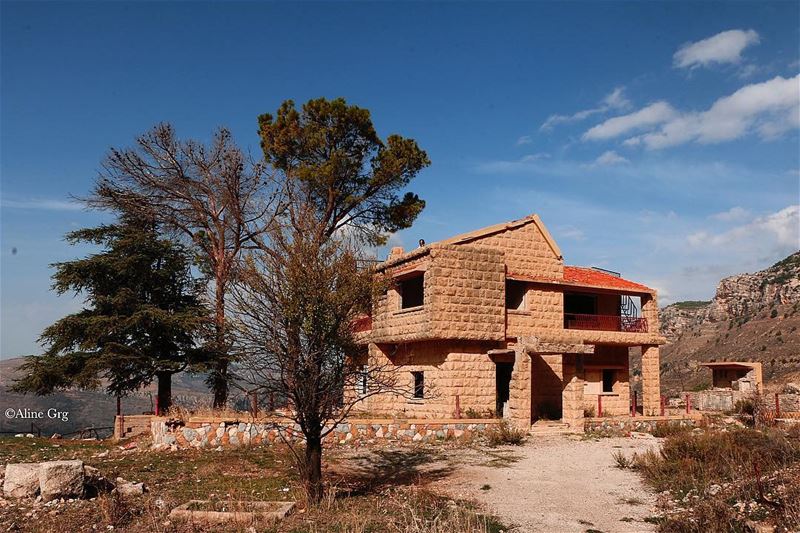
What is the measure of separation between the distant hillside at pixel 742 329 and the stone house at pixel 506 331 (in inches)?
661

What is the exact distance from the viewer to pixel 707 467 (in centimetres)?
1339

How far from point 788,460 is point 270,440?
13.0 meters

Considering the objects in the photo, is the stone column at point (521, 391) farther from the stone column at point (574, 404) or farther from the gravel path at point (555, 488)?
the gravel path at point (555, 488)

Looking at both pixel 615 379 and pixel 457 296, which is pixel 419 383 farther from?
pixel 615 379

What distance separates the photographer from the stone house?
74.2 ft

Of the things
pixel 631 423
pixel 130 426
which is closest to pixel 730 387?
pixel 631 423

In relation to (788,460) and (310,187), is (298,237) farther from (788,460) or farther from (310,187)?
(310,187)

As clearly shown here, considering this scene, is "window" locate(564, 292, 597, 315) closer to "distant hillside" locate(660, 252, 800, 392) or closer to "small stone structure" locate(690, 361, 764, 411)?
"small stone structure" locate(690, 361, 764, 411)

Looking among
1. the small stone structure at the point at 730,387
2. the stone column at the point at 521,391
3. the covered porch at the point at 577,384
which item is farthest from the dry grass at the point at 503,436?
the small stone structure at the point at 730,387

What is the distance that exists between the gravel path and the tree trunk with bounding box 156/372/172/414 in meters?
12.1

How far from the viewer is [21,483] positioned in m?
10.9

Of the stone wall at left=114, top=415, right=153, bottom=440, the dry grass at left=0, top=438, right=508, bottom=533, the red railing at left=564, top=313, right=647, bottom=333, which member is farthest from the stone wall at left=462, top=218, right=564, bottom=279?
the stone wall at left=114, top=415, right=153, bottom=440

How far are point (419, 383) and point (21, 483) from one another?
1567 cm

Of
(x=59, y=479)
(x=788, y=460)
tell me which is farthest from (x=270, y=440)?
(x=788, y=460)
